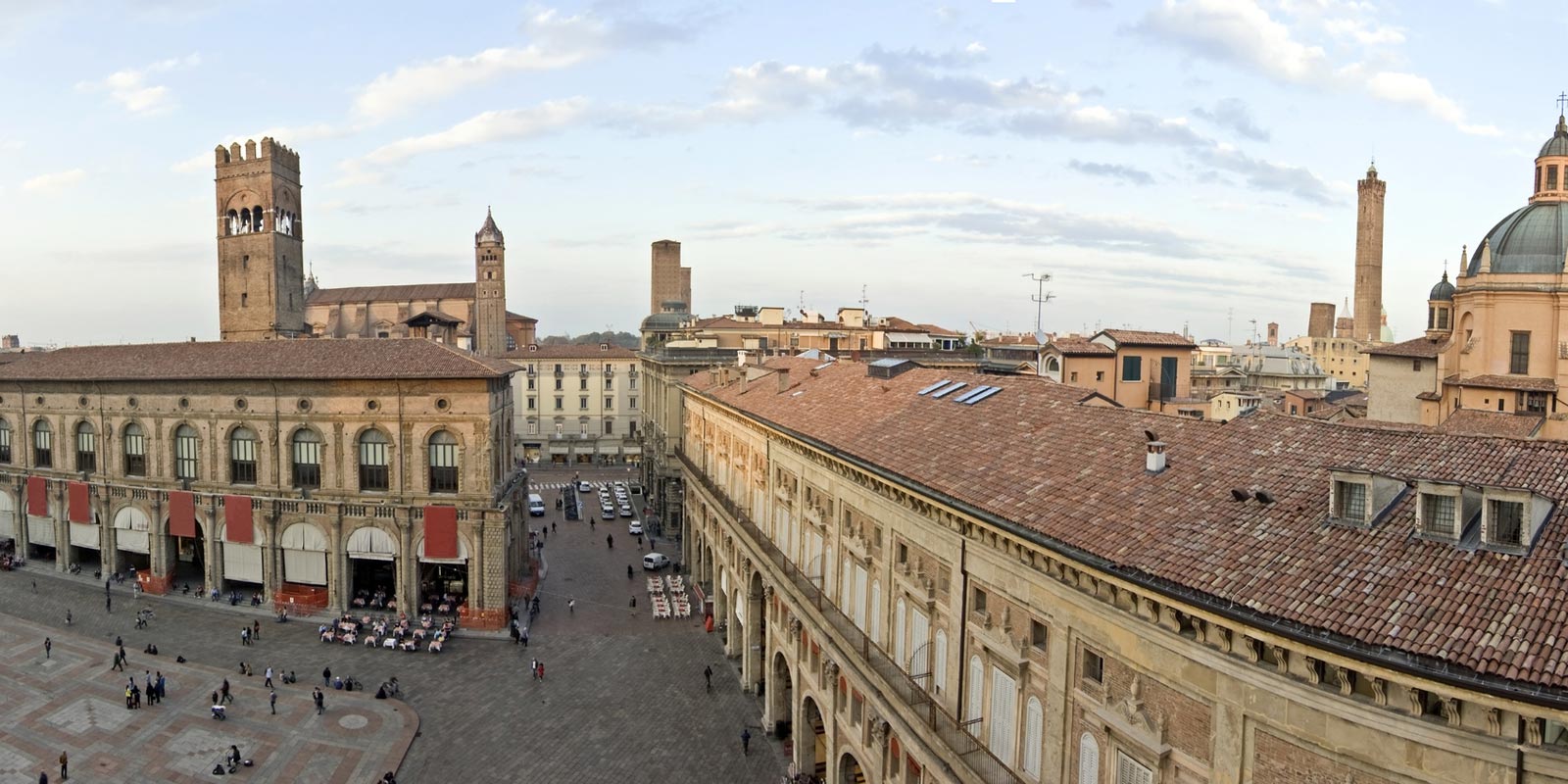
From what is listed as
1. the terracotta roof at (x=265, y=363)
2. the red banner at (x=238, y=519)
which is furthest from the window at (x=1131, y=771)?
the red banner at (x=238, y=519)

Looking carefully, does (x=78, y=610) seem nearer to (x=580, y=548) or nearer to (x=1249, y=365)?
(x=580, y=548)

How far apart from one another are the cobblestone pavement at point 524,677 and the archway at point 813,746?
150 centimetres

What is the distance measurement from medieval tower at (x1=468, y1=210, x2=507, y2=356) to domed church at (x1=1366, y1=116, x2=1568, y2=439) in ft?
296

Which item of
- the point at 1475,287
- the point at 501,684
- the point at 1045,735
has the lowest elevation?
the point at 501,684

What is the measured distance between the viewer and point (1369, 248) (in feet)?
411

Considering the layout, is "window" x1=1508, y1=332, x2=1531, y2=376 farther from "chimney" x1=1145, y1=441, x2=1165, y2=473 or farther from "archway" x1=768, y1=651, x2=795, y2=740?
"chimney" x1=1145, y1=441, x2=1165, y2=473

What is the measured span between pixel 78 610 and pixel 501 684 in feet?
83.1

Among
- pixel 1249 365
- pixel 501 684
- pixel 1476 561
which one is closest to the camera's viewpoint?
pixel 1476 561

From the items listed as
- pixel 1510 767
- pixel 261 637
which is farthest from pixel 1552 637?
pixel 261 637

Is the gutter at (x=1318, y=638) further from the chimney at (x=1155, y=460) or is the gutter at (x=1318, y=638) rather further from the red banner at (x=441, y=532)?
the red banner at (x=441, y=532)

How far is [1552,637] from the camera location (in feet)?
28.9

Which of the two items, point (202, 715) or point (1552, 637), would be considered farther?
point (202, 715)

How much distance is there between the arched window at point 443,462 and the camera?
45.2 m

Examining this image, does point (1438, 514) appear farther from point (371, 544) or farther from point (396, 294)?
point (396, 294)
